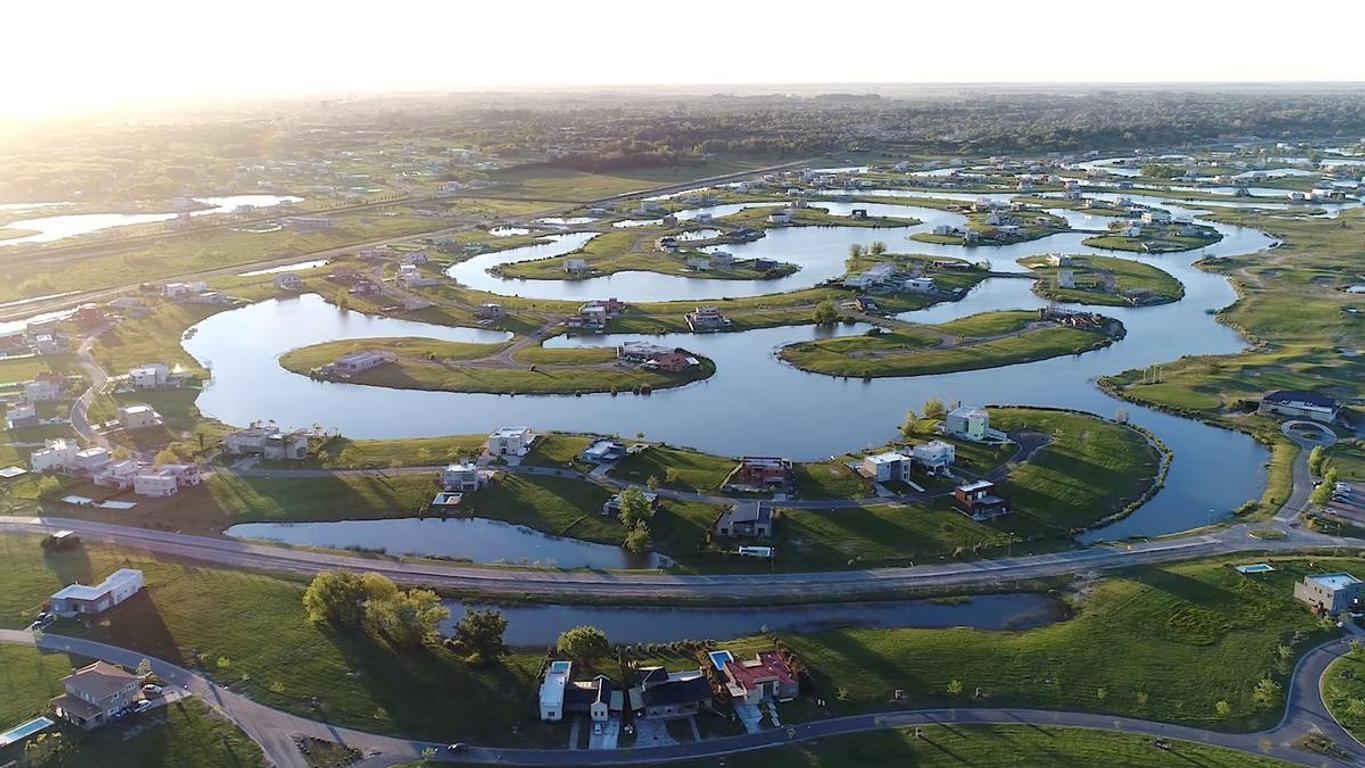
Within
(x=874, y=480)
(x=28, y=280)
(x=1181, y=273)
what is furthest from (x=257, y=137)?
(x=874, y=480)

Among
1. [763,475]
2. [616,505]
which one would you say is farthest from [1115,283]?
[616,505]

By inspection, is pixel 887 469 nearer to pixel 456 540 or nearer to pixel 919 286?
pixel 456 540

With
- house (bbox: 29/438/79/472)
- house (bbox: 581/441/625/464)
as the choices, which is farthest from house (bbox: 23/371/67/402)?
house (bbox: 581/441/625/464)

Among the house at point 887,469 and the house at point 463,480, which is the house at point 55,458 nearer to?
the house at point 463,480

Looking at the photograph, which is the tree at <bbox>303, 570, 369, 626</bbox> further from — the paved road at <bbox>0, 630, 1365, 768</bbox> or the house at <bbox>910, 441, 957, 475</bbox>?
the house at <bbox>910, 441, 957, 475</bbox>

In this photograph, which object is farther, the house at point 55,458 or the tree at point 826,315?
the tree at point 826,315

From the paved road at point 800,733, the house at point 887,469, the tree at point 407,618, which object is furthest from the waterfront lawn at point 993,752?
the house at point 887,469
